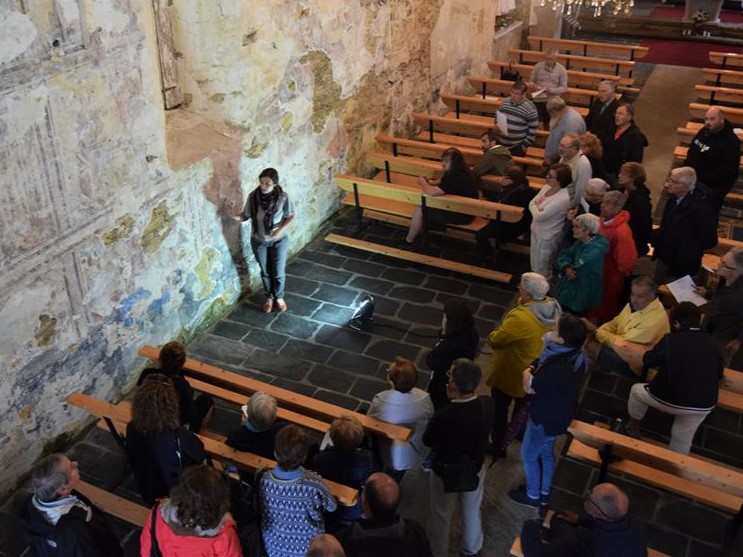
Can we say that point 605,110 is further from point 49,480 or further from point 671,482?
point 49,480

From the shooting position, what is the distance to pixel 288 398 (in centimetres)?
528

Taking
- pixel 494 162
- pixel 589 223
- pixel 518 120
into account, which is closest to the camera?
pixel 589 223

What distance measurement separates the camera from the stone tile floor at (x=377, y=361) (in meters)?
5.06

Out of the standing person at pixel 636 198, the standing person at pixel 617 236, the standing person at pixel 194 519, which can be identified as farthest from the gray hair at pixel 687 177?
the standing person at pixel 194 519

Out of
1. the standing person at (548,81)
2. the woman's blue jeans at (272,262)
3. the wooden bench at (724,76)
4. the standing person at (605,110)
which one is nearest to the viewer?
the woman's blue jeans at (272,262)

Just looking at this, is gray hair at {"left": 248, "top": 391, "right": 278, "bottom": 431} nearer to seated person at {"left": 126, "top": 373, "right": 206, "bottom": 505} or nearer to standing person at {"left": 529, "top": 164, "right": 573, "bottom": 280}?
seated person at {"left": 126, "top": 373, "right": 206, "bottom": 505}

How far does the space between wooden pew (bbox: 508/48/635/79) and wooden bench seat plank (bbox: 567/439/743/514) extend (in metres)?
8.97

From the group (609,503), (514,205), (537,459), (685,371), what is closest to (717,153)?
(514,205)

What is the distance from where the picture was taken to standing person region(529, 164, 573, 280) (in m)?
6.60

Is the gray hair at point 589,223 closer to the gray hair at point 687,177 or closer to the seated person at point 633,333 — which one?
the seated person at point 633,333

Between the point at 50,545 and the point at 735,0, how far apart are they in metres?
21.2

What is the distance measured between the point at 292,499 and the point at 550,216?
3.80 meters

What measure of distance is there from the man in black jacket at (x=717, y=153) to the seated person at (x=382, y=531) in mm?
5534

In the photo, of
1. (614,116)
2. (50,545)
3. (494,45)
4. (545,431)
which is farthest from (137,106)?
(494,45)
